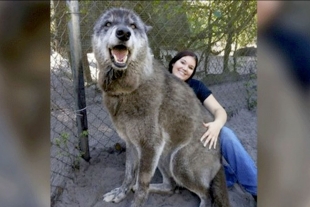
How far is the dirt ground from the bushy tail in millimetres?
199

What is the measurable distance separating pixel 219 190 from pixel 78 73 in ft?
5.53

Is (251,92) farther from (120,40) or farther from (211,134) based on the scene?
(120,40)

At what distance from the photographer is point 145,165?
2.82 metres

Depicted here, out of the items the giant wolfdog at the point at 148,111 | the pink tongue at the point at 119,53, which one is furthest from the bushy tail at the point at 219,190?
the pink tongue at the point at 119,53

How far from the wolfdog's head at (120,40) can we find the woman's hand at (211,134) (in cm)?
83

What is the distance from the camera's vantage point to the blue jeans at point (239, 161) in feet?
10.0

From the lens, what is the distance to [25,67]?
1407mm

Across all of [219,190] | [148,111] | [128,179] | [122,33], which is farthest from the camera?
[128,179]

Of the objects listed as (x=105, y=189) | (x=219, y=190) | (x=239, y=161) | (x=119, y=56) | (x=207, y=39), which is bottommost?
(x=105, y=189)

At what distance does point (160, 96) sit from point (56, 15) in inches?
52.5

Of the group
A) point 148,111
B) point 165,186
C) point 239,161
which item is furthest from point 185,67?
point 165,186

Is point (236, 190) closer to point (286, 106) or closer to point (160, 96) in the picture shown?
point (160, 96)

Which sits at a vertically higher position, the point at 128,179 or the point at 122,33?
the point at 122,33

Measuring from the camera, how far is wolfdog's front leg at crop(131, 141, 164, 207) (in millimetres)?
2797
